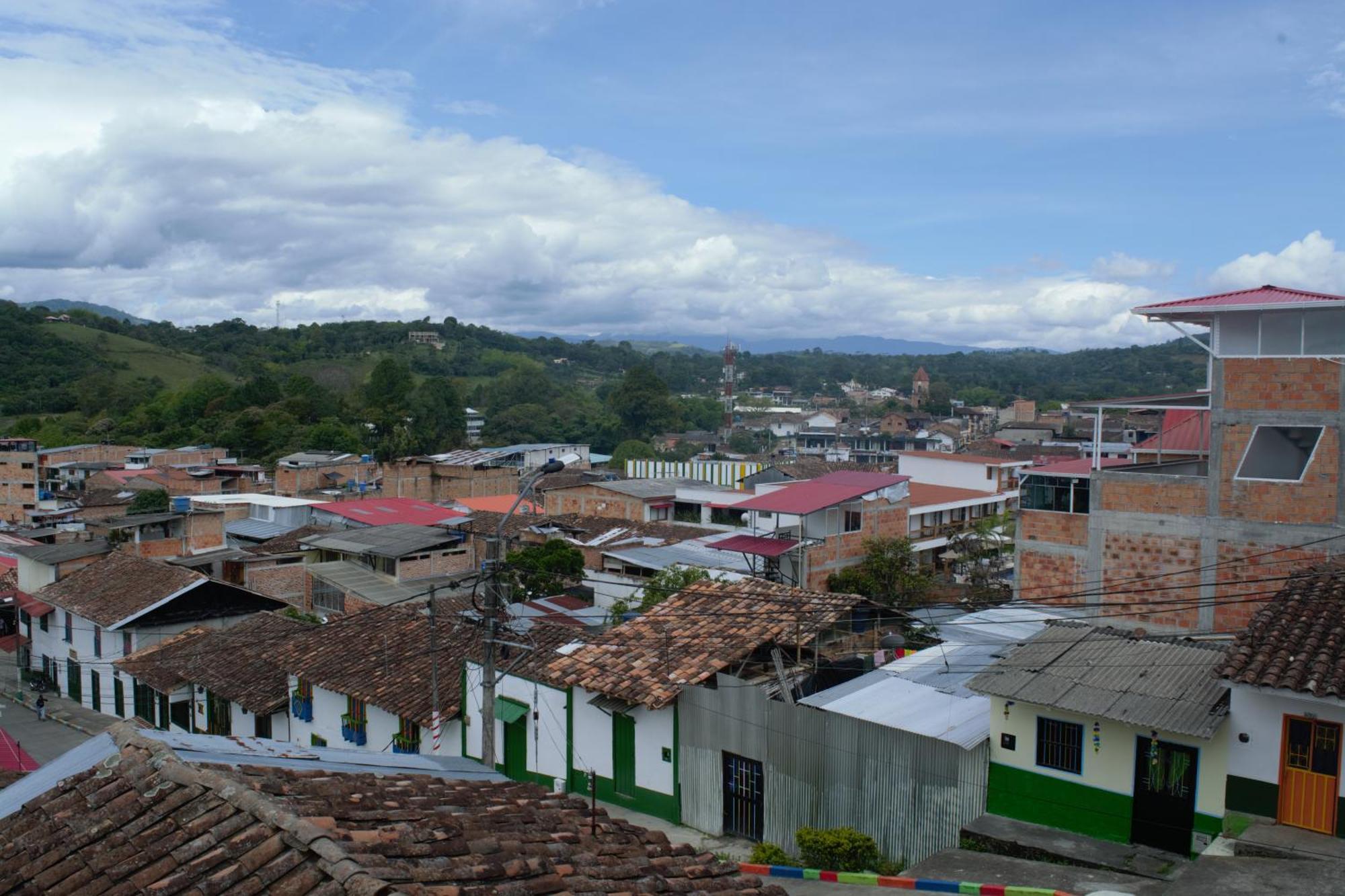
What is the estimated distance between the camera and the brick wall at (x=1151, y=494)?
54.9 feet

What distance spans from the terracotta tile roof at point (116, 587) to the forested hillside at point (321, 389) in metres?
43.1

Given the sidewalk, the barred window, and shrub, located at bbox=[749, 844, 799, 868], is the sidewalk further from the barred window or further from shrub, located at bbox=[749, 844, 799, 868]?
the barred window

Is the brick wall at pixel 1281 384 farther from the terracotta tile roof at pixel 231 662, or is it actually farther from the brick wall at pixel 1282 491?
the terracotta tile roof at pixel 231 662

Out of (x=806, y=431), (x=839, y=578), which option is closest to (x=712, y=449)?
(x=806, y=431)

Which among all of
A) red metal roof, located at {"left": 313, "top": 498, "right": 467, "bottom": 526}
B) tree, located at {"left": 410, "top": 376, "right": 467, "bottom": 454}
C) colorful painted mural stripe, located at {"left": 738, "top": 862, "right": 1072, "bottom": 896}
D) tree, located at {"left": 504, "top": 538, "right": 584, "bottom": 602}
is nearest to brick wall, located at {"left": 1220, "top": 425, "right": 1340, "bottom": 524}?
colorful painted mural stripe, located at {"left": 738, "top": 862, "right": 1072, "bottom": 896}

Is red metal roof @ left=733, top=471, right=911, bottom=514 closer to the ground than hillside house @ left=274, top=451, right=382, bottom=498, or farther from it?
farther from it

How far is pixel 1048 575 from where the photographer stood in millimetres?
19422

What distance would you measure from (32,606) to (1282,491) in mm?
33138

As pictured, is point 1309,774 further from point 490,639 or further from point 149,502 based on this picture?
point 149,502

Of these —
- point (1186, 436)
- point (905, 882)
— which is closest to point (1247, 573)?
point (1186, 436)

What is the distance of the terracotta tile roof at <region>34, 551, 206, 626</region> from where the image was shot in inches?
1053

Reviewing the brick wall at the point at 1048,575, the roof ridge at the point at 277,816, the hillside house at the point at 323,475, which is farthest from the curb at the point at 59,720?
the hillside house at the point at 323,475

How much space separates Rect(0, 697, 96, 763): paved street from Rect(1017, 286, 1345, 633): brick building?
22.9 metres

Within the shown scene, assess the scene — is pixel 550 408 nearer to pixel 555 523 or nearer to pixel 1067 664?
pixel 555 523
